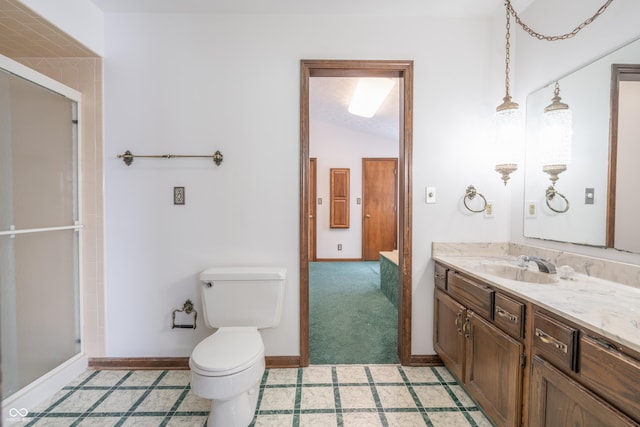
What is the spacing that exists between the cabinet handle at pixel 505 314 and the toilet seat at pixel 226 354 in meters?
1.22

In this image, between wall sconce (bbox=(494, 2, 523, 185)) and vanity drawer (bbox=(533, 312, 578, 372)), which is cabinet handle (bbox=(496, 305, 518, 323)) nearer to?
vanity drawer (bbox=(533, 312, 578, 372))

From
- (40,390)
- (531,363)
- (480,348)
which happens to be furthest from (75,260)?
(531,363)

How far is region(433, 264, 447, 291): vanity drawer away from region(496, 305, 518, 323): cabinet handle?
0.53 meters

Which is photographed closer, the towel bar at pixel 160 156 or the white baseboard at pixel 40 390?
the white baseboard at pixel 40 390

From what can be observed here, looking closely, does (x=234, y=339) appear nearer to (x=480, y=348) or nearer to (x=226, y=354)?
(x=226, y=354)

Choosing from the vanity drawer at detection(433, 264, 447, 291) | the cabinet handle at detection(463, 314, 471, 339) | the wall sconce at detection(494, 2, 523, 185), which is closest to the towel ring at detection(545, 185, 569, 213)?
the wall sconce at detection(494, 2, 523, 185)

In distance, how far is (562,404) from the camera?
1211 millimetres

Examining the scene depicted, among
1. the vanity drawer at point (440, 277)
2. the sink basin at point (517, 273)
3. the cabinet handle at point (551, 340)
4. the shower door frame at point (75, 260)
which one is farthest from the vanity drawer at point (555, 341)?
the shower door frame at point (75, 260)

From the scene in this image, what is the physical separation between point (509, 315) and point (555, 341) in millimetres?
243

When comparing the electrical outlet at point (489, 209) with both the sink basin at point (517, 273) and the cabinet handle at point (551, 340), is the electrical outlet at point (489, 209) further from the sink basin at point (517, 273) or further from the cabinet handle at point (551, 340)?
the cabinet handle at point (551, 340)

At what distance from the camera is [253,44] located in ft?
7.20

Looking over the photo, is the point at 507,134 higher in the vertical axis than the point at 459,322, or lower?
higher

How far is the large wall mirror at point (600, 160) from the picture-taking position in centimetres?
149

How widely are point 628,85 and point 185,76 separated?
247 cm
